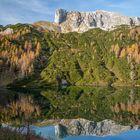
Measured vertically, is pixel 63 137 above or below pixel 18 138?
below

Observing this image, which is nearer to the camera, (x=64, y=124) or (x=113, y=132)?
(x=113, y=132)

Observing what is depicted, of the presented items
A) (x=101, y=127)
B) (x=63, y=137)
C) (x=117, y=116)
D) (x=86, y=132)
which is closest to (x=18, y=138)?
(x=63, y=137)

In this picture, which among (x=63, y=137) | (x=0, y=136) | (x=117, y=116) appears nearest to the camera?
(x=0, y=136)

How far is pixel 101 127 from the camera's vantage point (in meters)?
73.8

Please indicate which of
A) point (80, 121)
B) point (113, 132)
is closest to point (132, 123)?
point (80, 121)

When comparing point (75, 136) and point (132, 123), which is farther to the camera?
point (132, 123)

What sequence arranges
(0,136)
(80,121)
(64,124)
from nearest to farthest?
(0,136), (64,124), (80,121)

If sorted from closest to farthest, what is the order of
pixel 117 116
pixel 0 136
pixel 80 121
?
pixel 0 136 < pixel 80 121 < pixel 117 116

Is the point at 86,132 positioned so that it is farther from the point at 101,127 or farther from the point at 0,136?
the point at 0,136

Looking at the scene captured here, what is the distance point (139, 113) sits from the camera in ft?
342

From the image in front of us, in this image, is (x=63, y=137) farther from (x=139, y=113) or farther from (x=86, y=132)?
(x=139, y=113)

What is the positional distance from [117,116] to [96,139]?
133 ft

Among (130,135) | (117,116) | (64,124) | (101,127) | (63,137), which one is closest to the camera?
(63,137)

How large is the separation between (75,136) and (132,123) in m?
27.0
